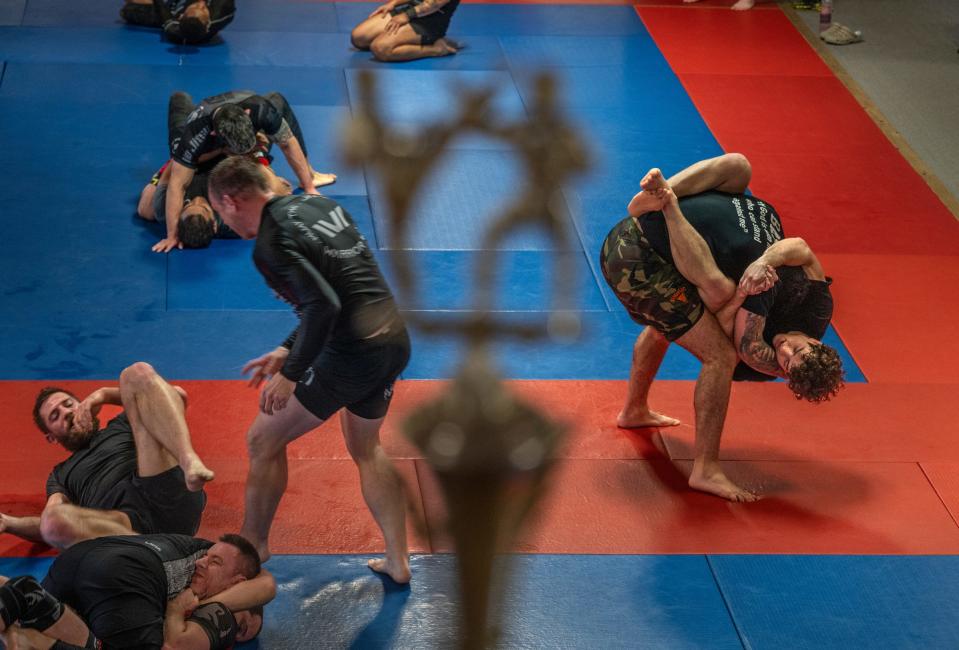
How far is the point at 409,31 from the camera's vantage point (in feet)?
38.8

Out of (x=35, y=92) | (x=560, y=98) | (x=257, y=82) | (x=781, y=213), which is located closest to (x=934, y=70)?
(x=781, y=213)

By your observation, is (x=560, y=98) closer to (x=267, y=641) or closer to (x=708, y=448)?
(x=267, y=641)

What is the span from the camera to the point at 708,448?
19.8 ft

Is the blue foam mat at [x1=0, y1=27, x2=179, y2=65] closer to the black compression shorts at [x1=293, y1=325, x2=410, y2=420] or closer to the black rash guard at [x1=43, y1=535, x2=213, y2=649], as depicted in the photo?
the black compression shorts at [x1=293, y1=325, x2=410, y2=420]

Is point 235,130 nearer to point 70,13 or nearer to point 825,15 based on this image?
point 70,13

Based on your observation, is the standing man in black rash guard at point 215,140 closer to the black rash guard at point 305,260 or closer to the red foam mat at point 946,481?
the black rash guard at point 305,260

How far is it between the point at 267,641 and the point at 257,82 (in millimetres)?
7449

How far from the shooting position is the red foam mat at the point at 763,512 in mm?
5785

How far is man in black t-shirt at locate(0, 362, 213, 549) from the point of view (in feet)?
16.1

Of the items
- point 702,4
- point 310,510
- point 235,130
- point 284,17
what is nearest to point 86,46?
point 284,17

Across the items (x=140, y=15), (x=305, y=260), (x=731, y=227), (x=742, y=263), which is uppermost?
(x=305, y=260)

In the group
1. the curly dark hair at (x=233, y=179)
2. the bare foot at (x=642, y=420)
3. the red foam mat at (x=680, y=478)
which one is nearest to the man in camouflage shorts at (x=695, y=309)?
the red foam mat at (x=680, y=478)

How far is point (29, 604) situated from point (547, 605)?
8.21 feet

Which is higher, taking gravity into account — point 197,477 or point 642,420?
point 197,477
